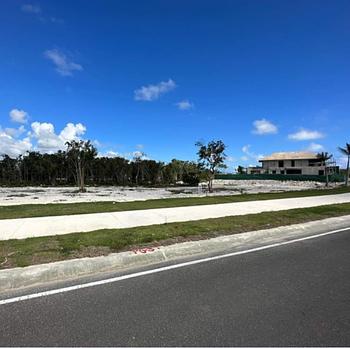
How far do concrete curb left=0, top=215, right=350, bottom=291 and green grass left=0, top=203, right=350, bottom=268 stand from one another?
0.38 metres

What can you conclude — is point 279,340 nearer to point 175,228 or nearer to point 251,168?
point 175,228

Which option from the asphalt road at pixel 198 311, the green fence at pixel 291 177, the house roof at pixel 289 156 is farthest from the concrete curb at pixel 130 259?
the house roof at pixel 289 156

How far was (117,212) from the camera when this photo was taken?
13148 mm

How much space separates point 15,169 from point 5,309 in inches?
2022

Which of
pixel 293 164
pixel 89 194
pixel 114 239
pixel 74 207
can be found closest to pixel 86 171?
pixel 89 194

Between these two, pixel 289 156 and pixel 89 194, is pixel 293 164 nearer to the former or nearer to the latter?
pixel 289 156

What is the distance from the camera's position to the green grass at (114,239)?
6798mm

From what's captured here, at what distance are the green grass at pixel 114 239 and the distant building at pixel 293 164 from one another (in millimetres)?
81300

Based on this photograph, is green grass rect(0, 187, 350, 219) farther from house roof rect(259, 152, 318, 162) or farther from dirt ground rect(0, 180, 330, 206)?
house roof rect(259, 152, 318, 162)

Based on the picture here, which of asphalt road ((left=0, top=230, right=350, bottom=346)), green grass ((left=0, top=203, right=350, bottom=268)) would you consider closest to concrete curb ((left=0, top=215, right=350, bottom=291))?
green grass ((left=0, top=203, right=350, bottom=268))

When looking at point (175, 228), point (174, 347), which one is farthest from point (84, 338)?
point (175, 228)

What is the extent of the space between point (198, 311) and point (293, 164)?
9381 centimetres

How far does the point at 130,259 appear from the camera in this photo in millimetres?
6840

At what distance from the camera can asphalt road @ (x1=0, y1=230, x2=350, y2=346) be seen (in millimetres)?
3783
